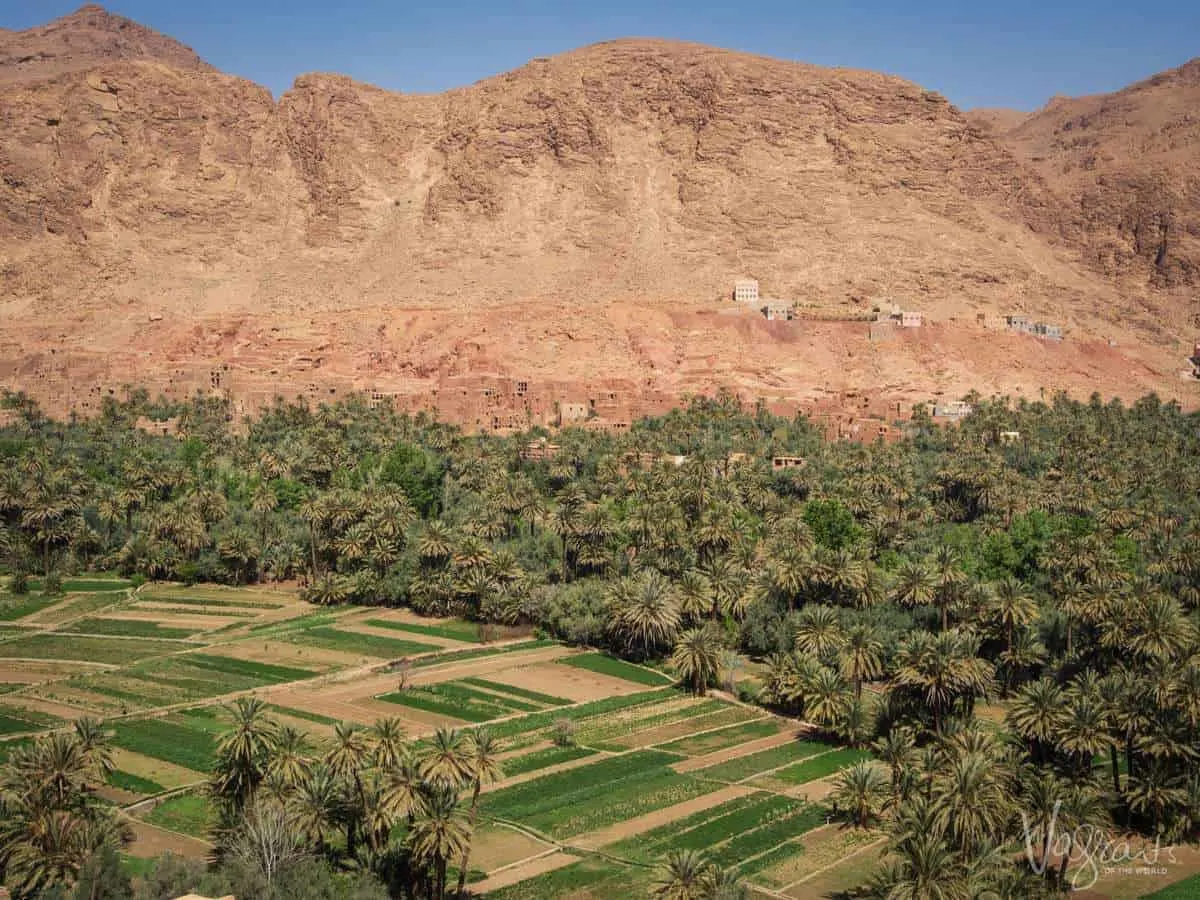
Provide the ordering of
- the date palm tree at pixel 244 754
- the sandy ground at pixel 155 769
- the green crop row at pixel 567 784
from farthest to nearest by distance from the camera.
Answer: the sandy ground at pixel 155 769
the green crop row at pixel 567 784
the date palm tree at pixel 244 754

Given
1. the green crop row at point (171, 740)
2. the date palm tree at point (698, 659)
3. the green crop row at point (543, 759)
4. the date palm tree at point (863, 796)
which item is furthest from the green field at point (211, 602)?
the date palm tree at point (863, 796)

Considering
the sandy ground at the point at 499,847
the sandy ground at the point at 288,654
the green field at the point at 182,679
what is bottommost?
the sandy ground at the point at 499,847

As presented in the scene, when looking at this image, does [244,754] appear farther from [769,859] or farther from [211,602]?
[211,602]

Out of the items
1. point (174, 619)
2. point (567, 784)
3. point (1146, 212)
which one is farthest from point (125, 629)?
point (1146, 212)

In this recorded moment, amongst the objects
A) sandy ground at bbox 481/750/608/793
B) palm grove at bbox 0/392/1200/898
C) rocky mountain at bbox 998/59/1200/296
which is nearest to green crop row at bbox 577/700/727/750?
sandy ground at bbox 481/750/608/793

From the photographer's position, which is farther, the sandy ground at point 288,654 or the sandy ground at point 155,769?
the sandy ground at point 288,654

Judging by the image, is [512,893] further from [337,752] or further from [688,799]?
[688,799]

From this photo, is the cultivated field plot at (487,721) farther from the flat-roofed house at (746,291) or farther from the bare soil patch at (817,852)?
the flat-roofed house at (746,291)
